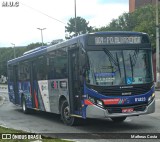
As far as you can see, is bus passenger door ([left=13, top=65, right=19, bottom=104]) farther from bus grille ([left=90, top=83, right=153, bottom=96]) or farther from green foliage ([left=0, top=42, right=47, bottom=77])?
green foliage ([left=0, top=42, right=47, bottom=77])

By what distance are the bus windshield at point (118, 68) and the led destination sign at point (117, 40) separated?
27cm

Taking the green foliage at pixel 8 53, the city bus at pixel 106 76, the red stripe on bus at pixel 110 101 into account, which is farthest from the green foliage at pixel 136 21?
the green foliage at pixel 8 53

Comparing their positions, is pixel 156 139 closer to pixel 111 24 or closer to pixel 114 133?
pixel 114 133

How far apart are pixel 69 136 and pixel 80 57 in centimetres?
239

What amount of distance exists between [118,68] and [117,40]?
916 mm

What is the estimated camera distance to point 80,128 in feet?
41.3

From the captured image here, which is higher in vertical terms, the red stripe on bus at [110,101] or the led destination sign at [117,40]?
the led destination sign at [117,40]

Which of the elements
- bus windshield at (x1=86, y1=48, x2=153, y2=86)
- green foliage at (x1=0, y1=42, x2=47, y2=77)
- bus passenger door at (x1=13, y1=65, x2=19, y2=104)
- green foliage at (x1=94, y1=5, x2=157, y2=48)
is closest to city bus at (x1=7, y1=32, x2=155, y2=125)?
bus windshield at (x1=86, y1=48, x2=153, y2=86)

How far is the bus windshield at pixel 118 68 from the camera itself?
11508 mm

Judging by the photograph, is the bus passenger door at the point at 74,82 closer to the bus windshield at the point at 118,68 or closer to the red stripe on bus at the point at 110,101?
the bus windshield at the point at 118,68

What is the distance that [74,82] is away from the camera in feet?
41.0

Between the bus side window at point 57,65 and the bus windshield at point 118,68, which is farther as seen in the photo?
the bus side window at point 57,65

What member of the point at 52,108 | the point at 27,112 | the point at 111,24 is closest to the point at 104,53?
the point at 52,108

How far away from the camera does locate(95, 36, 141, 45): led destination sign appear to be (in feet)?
38.8
